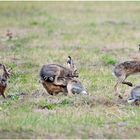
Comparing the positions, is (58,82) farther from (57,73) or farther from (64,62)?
(64,62)

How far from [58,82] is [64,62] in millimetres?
5206

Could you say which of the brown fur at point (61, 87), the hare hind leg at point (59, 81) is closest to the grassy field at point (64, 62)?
the brown fur at point (61, 87)

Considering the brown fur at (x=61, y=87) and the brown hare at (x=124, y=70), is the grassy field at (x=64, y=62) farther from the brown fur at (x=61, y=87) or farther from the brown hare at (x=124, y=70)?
the brown hare at (x=124, y=70)

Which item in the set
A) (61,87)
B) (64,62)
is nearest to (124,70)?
(61,87)

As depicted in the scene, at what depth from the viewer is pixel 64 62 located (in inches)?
723

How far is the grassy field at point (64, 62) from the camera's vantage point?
10.7 meters

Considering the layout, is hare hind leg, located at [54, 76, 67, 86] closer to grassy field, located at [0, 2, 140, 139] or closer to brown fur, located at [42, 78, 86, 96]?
brown fur, located at [42, 78, 86, 96]

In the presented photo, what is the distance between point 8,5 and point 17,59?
826 inches

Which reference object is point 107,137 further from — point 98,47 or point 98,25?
point 98,25

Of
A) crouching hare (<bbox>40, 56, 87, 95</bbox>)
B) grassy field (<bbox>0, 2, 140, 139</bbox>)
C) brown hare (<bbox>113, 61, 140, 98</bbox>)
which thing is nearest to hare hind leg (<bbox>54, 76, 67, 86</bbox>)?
crouching hare (<bbox>40, 56, 87, 95</bbox>)

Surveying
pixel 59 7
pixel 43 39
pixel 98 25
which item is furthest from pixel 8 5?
pixel 43 39

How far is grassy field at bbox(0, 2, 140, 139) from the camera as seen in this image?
1066 cm

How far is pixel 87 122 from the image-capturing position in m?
10.9

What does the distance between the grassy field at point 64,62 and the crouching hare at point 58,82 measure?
0.70 feet
